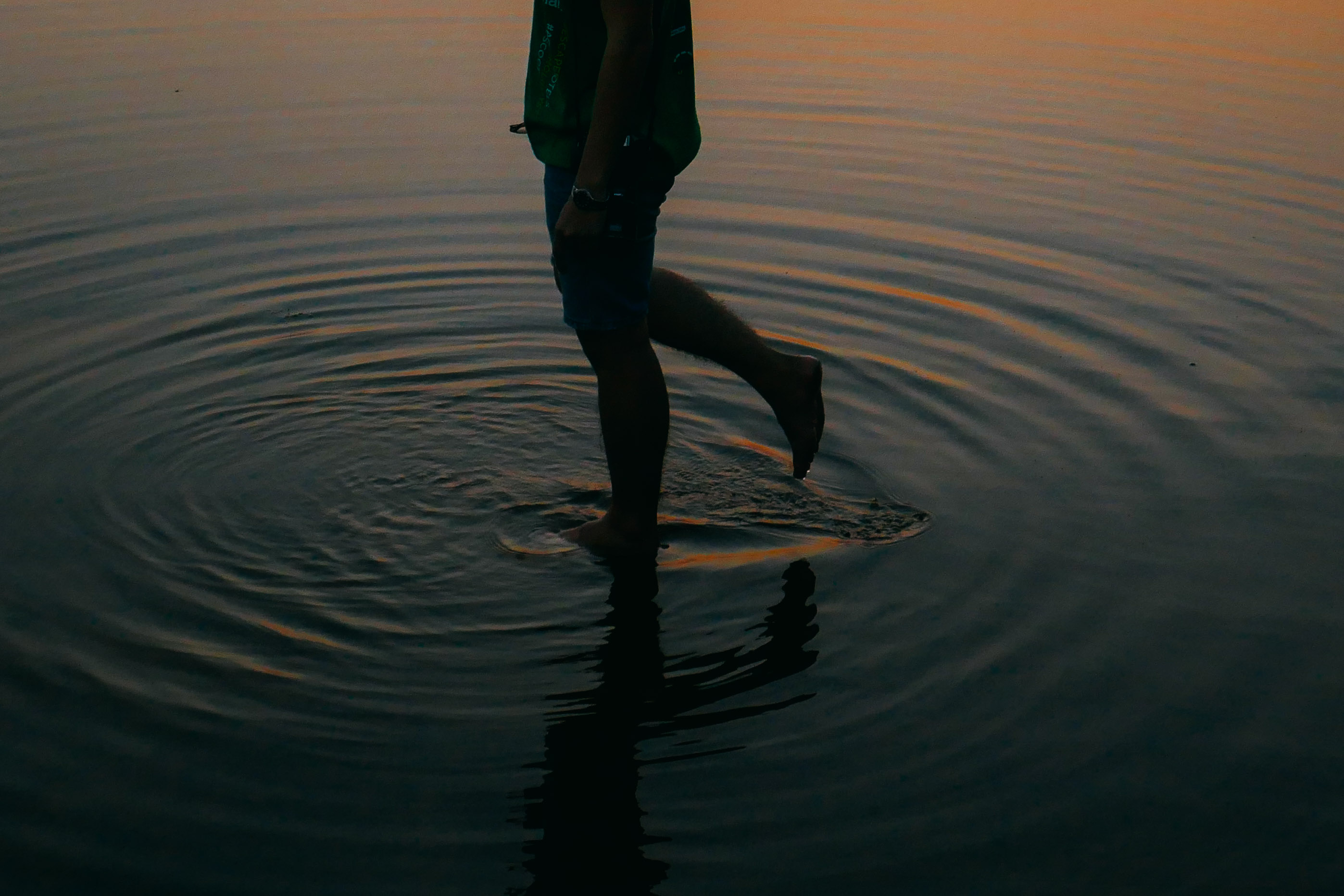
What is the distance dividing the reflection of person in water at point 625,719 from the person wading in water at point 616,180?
0.30 m

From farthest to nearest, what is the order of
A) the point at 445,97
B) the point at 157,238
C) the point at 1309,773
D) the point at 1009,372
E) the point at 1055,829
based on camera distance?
the point at 445,97 < the point at 157,238 < the point at 1009,372 < the point at 1309,773 < the point at 1055,829

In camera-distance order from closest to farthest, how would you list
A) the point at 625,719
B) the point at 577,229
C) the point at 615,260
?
the point at 625,719 → the point at 577,229 → the point at 615,260

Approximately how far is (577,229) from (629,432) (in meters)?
0.57

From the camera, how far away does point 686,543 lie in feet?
12.1

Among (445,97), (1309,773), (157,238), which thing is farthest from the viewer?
(445,97)

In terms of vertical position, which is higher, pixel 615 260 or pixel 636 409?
pixel 615 260

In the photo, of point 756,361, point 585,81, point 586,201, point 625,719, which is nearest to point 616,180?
point 586,201

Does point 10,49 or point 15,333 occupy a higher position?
point 10,49

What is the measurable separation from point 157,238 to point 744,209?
2.79 meters

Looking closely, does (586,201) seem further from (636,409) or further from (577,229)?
(636,409)

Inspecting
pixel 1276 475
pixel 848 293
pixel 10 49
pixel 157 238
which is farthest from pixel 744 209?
pixel 10 49

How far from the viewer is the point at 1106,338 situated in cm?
516

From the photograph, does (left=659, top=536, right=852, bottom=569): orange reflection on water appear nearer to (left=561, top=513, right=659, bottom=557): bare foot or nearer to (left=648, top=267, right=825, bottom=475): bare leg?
(left=561, top=513, right=659, bottom=557): bare foot

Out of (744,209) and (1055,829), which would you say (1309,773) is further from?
(744,209)
